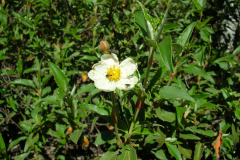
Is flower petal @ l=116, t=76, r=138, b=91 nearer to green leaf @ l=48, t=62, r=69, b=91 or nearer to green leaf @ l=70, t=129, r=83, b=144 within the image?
green leaf @ l=48, t=62, r=69, b=91

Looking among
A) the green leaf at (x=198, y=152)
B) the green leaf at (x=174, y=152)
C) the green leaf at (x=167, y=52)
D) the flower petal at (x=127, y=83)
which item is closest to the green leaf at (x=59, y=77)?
the flower petal at (x=127, y=83)

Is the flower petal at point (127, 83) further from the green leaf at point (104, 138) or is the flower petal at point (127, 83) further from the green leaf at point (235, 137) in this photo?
the green leaf at point (235, 137)

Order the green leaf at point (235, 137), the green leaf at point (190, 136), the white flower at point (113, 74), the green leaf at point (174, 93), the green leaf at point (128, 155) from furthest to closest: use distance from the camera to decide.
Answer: the green leaf at point (235, 137), the green leaf at point (190, 136), the green leaf at point (128, 155), the white flower at point (113, 74), the green leaf at point (174, 93)

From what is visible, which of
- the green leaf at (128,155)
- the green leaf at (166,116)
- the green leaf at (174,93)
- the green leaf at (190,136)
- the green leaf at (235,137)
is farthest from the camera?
the green leaf at (235,137)

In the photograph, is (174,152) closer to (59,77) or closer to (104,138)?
(104,138)

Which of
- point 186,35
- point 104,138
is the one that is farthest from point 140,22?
point 104,138

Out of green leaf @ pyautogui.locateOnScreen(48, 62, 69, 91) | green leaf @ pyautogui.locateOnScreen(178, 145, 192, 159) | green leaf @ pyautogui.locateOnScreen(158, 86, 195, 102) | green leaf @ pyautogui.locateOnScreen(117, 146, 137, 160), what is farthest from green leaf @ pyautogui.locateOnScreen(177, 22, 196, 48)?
green leaf @ pyautogui.locateOnScreen(178, 145, 192, 159)
